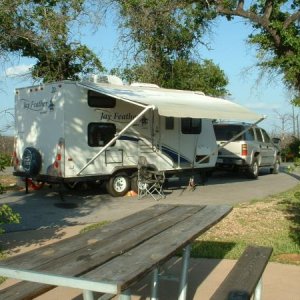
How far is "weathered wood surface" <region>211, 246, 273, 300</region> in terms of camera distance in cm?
355

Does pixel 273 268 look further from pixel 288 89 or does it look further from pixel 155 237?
pixel 288 89

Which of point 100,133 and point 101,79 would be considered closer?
point 100,133

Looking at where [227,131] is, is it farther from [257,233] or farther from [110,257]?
[110,257]

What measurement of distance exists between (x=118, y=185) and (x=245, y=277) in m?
9.40

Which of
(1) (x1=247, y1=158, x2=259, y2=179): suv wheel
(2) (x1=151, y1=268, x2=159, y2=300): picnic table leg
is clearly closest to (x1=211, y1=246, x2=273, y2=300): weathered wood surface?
(2) (x1=151, y1=268, x2=159, y2=300): picnic table leg

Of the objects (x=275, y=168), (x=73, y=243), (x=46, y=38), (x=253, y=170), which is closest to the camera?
(x=73, y=243)

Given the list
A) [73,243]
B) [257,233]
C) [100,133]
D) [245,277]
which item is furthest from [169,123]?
[73,243]

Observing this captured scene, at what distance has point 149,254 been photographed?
333 cm

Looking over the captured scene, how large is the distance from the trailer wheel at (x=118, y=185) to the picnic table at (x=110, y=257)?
323 inches

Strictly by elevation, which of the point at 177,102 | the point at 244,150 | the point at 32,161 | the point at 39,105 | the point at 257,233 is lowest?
the point at 257,233

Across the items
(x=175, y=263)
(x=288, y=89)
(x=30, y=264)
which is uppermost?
(x=288, y=89)

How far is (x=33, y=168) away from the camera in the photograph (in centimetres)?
1256

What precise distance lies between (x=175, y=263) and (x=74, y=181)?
6.34 meters

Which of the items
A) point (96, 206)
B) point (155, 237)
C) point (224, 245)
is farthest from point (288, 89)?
point (155, 237)
